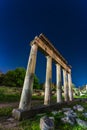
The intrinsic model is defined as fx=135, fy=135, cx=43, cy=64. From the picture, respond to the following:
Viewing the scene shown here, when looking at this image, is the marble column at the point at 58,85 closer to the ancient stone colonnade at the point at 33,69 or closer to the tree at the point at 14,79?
the ancient stone colonnade at the point at 33,69

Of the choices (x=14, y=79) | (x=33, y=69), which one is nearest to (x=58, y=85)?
(x=33, y=69)

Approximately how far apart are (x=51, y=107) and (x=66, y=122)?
4553 millimetres

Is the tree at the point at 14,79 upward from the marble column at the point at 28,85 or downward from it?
upward

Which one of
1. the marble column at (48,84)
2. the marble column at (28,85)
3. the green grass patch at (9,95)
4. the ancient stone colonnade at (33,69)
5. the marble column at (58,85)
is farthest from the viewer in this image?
the green grass patch at (9,95)

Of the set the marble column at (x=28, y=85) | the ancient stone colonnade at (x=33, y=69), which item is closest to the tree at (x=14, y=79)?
the ancient stone colonnade at (x=33, y=69)

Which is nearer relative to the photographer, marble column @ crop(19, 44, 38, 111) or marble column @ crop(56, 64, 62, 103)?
marble column @ crop(19, 44, 38, 111)

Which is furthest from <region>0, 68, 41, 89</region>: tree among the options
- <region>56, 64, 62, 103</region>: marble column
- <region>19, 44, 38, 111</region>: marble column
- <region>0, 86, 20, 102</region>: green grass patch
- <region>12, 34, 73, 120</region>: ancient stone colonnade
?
<region>19, 44, 38, 111</region>: marble column

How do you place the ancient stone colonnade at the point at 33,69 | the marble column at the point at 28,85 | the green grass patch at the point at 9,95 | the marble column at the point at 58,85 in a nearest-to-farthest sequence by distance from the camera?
the marble column at the point at 28,85, the ancient stone colonnade at the point at 33,69, the marble column at the point at 58,85, the green grass patch at the point at 9,95

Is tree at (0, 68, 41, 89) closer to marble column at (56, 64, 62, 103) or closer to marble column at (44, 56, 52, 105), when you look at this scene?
marble column at (56, 64, 62, 103)

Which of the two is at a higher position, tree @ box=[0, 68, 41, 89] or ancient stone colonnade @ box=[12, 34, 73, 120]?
tree @ box=[0, 68, 41, 89]

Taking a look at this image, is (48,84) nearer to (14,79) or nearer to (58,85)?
(58,85)

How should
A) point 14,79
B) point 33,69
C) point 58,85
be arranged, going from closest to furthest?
point 33,69 → point 58,85 → point 14,79

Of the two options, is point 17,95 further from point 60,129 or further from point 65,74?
point 60,129

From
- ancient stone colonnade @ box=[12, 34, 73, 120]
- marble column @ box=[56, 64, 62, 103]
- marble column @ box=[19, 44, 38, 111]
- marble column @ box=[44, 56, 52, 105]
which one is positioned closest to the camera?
marble column @ box=[19, 44, 38, 111]
